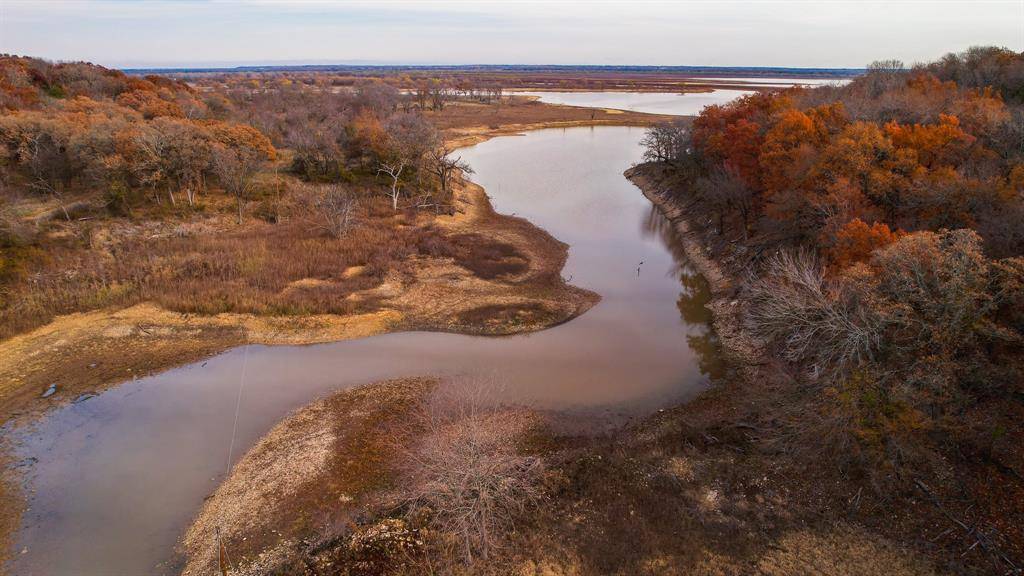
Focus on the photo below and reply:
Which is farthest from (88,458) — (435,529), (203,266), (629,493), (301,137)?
(301,137)

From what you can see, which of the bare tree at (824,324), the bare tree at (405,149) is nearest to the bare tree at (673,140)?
the bare tree at (405,149)

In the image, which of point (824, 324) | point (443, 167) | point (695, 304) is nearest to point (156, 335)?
point (443, 167)

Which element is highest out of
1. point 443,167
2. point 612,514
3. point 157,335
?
point 443,167

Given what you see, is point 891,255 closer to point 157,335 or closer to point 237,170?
point 157,335

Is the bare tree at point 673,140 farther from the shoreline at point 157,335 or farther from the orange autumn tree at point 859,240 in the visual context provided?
the orange autumn tree at point 859,240

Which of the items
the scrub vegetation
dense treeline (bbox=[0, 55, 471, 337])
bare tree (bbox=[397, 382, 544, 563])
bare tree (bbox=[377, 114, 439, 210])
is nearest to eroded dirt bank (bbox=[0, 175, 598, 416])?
dense treeline (bbox=[0, 55, 471, 337])

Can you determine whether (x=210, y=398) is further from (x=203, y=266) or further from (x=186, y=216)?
(x=186, y=216)
